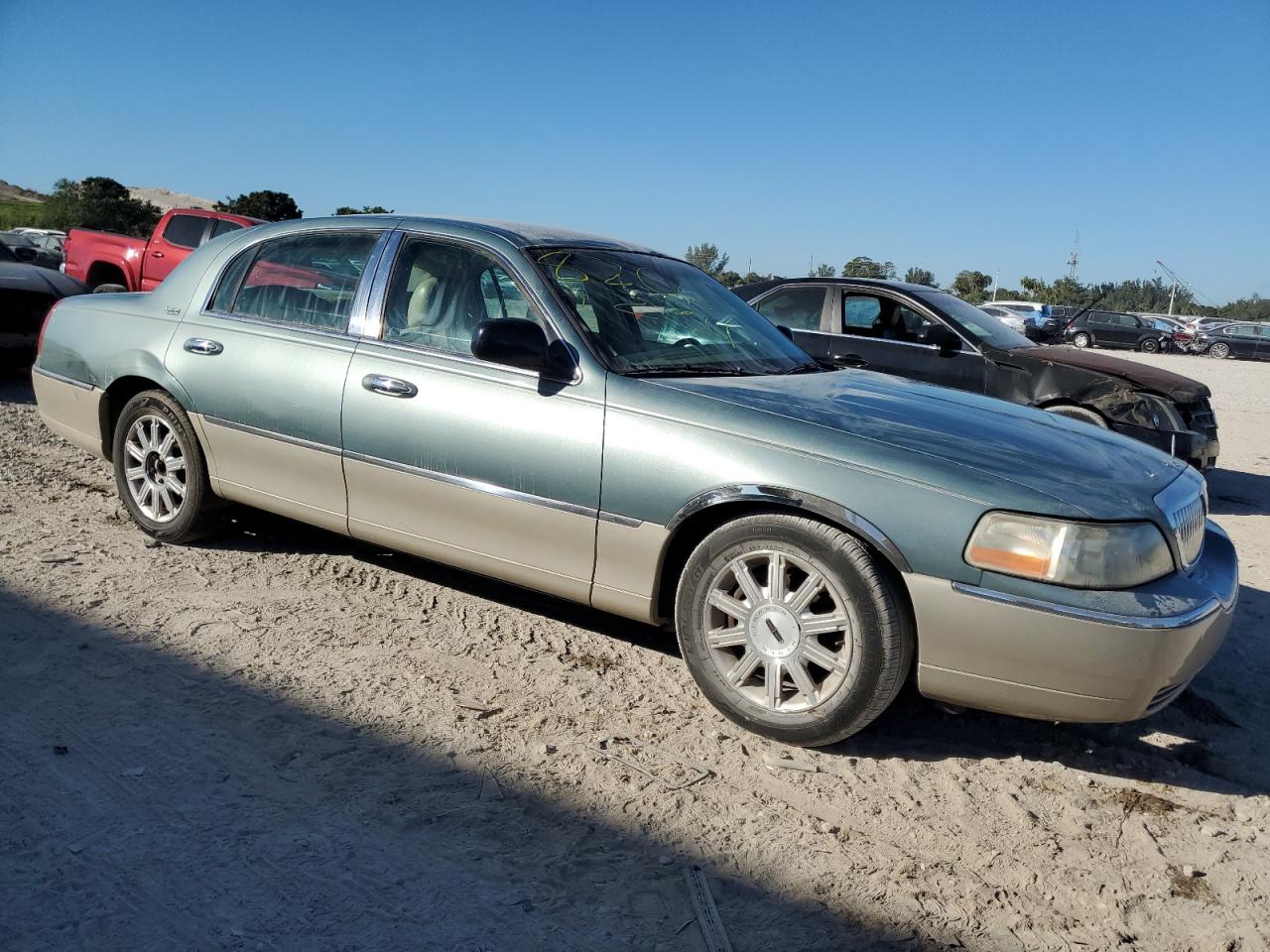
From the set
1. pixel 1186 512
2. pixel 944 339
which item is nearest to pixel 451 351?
pixel 1186 512

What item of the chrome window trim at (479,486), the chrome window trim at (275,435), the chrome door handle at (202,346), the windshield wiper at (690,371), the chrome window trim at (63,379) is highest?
the windshield wiper at (690,371)

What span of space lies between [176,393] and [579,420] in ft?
7.13

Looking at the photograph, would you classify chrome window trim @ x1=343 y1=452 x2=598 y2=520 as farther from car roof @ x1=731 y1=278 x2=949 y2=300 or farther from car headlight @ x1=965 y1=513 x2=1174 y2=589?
car roof @ x1=731 y1=278 x2=949 y2=300

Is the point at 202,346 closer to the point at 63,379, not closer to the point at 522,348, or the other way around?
the point at 63,379

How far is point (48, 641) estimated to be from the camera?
142 inches

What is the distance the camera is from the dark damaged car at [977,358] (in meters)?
7.62

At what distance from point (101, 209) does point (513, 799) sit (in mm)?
53936

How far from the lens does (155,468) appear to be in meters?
→ 4.75

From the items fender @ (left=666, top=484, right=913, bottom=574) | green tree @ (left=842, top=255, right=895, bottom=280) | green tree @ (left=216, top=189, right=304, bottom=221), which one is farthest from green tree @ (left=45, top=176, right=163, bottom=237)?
fender @ (left=666, top=484, right=913, bottom=574)

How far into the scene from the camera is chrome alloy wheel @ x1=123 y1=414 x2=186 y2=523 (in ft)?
15.3

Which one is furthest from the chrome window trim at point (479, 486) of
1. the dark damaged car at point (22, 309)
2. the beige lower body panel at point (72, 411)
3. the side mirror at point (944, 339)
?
the dark damaged car at point (22, 309)

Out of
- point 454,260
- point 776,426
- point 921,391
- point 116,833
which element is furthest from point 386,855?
point 921,391

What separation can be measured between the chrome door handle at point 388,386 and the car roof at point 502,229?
27.2 inches

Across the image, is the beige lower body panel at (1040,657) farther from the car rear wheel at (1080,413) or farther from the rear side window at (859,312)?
the rear side window at (859,312)
